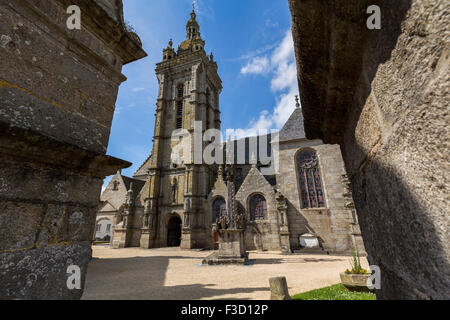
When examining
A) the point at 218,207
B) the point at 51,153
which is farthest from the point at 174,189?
the point at 51,153

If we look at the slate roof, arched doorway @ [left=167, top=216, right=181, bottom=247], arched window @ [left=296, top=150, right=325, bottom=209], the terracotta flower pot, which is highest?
the slate roof

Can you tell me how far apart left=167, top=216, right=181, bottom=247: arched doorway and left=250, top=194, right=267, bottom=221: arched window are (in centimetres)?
831

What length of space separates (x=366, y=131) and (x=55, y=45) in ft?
9.53

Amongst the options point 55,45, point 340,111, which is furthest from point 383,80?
point 55,45

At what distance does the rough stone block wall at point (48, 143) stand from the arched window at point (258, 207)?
A: 16.0 m

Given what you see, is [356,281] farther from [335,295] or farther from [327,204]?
[327,204]

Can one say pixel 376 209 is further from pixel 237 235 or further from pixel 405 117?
pixel 237 235

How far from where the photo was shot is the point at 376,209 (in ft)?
4.17

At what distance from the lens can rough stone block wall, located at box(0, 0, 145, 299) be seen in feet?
5.14

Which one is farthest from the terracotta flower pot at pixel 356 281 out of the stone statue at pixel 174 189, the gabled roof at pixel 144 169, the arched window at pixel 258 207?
the gabled roof at pixel 144 169

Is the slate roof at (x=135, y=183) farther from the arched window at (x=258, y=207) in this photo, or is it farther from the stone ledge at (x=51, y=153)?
the stone ledge at (x=51, y=153)

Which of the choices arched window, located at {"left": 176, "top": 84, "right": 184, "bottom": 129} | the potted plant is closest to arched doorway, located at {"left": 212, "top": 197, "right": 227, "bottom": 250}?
arched window, located at {"left": 176, "top": 84, "right": 184, "bottom": 129}

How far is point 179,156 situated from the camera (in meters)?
21.8

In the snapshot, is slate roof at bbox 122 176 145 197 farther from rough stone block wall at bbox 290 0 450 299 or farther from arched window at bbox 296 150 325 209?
rough stone block wall at bbox 290 0 450 299
